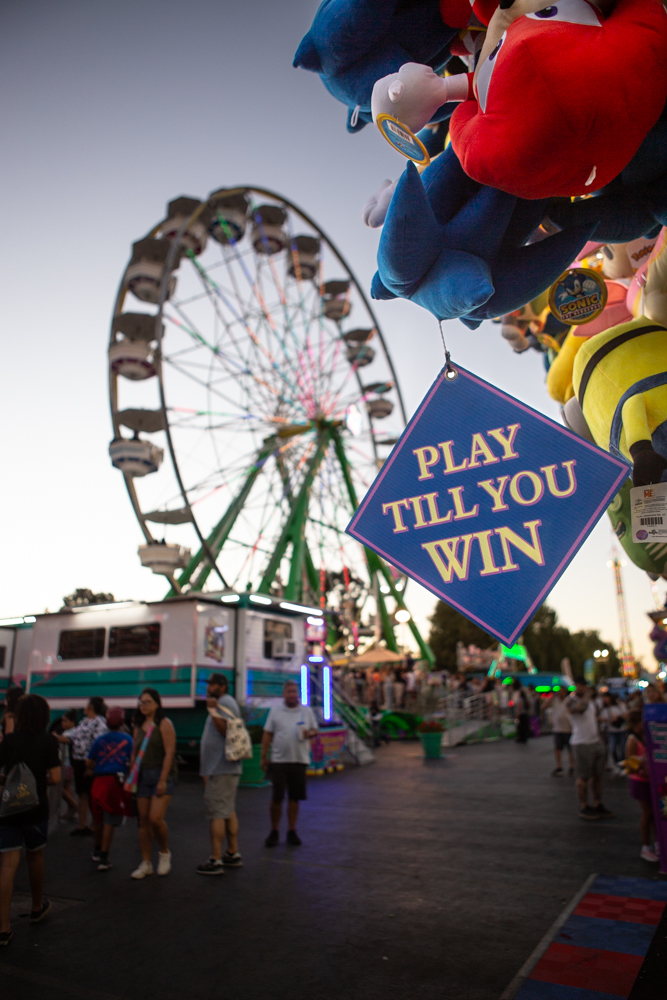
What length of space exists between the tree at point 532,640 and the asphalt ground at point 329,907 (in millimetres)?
39604

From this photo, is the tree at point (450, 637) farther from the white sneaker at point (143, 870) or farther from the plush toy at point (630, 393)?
the plush toy at point (630, 393)

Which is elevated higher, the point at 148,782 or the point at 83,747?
the point at 83,747

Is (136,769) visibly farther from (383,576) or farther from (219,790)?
(383,576)

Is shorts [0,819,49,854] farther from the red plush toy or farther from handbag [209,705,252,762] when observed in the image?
the red plush toy

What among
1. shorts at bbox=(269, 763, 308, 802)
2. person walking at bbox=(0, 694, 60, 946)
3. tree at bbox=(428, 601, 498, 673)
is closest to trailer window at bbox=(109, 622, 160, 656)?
shorts at bbox=(269, 763, 308, 802)

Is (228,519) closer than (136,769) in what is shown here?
No

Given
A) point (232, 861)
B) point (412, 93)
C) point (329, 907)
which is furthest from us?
point (232, 861)

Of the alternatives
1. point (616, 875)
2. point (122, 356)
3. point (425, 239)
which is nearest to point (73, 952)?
point (616, 875)

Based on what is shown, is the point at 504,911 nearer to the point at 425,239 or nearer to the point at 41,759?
the point at 41,759

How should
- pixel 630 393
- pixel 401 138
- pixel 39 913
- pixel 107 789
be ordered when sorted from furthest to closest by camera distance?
pixel 107 789 → pixel 39 913 → pixel 630 393 → pixel 401 138

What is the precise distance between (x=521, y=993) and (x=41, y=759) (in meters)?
3.17

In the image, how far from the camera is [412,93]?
2150 mm

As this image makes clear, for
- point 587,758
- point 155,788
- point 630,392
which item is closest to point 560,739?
point 587,758

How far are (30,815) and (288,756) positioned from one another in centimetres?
264
